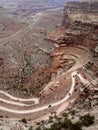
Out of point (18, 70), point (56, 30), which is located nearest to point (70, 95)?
point (18, 70)

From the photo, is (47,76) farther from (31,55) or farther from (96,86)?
(96,86)

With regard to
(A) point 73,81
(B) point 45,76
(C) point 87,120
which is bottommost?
(C) point 87,120

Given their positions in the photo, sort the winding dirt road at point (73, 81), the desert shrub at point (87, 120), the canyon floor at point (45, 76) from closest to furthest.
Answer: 1. the desert shrub at point (87, 120)
2. the canyon floor at point (45, 76)
3. the winding dirt road at point (73, 81)

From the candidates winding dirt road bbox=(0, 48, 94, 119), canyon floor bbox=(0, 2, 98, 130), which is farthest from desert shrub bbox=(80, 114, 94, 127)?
winding dirt road bbox=(0, 48, 94, 119)

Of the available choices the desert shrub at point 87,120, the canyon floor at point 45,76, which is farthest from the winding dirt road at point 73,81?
the desert shrub at point 87,120

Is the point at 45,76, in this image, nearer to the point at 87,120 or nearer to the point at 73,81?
the point at 73,81

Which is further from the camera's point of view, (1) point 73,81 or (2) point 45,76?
(2) point 45,76

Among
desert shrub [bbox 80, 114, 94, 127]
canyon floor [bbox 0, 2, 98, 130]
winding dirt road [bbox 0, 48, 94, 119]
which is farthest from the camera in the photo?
winding dirt road [bbox 0, 48, 94, 119]

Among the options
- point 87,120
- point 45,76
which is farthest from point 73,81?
point 87,120

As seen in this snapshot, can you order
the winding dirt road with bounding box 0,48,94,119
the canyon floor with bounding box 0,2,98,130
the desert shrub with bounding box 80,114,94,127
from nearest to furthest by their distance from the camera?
the desert shrub with bounding box 80,114,94,127
the canyon floor with bounding box 0,2,98,130
the winding dirt road with bounding box 0,48,94,119

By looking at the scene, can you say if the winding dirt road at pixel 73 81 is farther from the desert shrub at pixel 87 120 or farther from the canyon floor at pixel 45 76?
→ the desert shrub at pixel 87 120

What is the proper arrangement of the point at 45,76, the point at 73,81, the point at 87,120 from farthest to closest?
the point at 45,76
the point at 73,81
the point at 87,120

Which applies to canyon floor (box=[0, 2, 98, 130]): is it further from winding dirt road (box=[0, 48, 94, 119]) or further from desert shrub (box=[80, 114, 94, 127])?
desert shrub (box=[80, 114, 94, 127])
